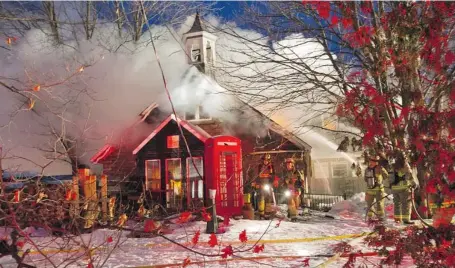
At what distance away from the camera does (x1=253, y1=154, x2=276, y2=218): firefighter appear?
14.4 meters

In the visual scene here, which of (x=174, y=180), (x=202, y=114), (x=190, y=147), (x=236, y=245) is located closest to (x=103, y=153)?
(x=174, y=180)

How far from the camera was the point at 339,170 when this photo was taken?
989 inches

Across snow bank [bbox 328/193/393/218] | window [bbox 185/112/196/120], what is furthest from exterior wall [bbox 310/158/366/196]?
window [bbox 185/112/196/120]

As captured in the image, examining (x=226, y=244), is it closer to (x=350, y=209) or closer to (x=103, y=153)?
(x=350, y=209)

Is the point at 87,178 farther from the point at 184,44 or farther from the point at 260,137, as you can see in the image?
the point at 184,44

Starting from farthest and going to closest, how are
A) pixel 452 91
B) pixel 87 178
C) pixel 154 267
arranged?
pixel 87 178
pixel 154 267
pixel 452 91

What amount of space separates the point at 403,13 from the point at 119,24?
21.3 m

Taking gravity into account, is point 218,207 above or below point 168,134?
below

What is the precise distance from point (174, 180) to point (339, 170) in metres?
12.8

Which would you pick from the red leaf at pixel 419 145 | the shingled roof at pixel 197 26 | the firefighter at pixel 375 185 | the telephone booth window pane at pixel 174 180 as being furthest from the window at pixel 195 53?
the red leaf at pixel 419 145

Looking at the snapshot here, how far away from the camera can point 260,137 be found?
18.8m

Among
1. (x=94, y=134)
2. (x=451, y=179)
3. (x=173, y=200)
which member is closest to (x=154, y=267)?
(x=451, y=179)

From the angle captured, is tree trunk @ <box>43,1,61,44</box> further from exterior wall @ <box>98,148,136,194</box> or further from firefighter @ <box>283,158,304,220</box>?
firefighter @ <box>283,158,304,220</box>

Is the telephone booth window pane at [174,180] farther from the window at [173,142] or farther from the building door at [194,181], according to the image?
the window at [173,142]
